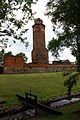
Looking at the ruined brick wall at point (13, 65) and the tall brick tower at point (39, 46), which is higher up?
the tall brick tower at point (39, 46)

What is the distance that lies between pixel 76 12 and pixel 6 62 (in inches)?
1393

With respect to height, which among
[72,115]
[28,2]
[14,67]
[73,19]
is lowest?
[72,115]

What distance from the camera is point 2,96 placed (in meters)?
23.0

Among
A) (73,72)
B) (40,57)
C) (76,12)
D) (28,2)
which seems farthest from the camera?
(40,57)

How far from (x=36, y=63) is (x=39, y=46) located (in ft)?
35.3

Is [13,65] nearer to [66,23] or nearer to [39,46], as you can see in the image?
[39,46]

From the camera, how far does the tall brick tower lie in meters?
64.4

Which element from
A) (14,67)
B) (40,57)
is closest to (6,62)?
(14,67)

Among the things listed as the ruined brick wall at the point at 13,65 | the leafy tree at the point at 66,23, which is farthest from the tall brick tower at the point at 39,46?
the leafy tree at the point at 66,23

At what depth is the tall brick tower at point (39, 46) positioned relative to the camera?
211 ft

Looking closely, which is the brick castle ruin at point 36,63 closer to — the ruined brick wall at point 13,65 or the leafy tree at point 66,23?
the ruined brick wall at point 13,65

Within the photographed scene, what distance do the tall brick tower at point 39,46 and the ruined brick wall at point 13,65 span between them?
12480 millimetres

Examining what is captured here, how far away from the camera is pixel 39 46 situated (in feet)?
218

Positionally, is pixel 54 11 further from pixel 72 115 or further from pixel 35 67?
pixel 35 67
